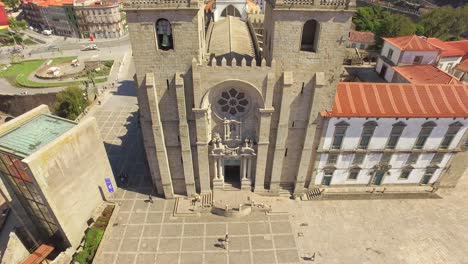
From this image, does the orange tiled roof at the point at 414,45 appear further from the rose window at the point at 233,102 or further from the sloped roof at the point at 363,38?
the rose window at the point at 233,102

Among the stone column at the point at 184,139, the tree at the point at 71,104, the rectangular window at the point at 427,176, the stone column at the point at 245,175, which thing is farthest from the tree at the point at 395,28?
the tree at the point at 71,104

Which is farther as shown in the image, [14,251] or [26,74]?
[26,74]

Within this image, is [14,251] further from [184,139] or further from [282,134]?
[282,134]

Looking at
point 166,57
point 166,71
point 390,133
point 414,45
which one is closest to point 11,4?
point 166,71

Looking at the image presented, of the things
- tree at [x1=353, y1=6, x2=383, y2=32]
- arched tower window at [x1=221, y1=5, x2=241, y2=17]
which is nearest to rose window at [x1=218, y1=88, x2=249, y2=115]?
arched tower window at [x1=221, y1=5, x2=241, y2=17]

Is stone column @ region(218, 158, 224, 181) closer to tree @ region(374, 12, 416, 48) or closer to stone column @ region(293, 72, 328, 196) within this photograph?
stone column @ region(293, 72, 328, 196)

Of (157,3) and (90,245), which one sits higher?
(157,3)

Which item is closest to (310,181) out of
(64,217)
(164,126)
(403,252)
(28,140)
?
(403,252)
